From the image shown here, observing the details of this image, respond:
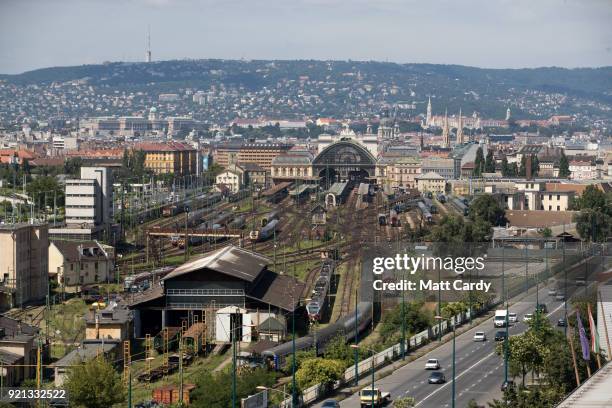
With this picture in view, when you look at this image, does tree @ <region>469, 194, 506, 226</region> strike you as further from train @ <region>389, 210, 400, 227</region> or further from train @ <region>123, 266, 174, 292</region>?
train @ <region>123, 266, 174, 292</region>

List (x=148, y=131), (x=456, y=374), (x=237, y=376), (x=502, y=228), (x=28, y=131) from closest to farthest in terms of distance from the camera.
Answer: (x=237, y=376)
(x=456, y=374)
(x=502, y=228)
(x=28, y=131)
(x=148, y=131)

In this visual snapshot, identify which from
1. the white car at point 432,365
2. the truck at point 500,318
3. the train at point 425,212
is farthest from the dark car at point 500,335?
the train at point 425,212

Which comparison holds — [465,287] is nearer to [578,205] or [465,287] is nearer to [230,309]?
[230,309]

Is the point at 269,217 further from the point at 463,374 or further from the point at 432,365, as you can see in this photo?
the point at 463,374

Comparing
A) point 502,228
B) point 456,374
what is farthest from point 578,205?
point 456,374

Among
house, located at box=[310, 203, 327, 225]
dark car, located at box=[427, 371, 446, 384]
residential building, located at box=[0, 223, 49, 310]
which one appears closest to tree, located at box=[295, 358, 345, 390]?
dark car, located at box=[427, 371, 446, 384]
